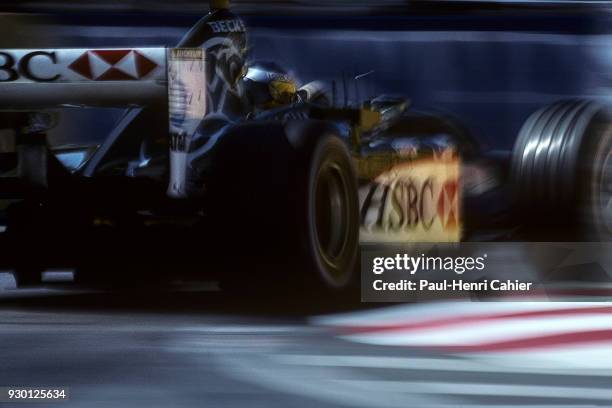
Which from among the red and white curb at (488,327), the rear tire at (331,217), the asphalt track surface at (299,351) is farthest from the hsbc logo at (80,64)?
the red and white curb at (488,327)

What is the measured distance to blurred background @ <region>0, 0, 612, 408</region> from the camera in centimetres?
423

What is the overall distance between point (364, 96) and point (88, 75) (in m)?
0.74

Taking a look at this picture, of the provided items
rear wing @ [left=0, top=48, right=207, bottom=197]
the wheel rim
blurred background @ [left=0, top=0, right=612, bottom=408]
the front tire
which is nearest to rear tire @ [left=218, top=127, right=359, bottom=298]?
the wheel rim

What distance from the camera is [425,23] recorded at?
466 centimetres

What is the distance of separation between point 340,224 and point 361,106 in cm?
33

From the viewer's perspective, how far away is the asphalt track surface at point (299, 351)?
3.62 metres

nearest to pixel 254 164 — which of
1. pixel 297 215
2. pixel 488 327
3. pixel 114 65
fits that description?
pixel 297 215

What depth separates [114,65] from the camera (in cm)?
455

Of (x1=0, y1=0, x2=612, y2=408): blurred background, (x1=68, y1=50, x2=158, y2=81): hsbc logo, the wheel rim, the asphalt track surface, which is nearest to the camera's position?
the asphalt track surface

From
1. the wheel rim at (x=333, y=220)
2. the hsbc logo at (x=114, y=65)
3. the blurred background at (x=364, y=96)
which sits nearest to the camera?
the blurred background at (x=364, y=96)

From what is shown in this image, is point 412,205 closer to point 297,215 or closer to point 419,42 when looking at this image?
point 297,215

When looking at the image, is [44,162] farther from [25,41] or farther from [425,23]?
[425,23]

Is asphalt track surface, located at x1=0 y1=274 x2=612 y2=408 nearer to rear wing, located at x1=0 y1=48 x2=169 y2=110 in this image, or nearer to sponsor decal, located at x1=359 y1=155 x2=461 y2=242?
sponsor decal, located at x1=359 y1=155 x2=461 y2=242

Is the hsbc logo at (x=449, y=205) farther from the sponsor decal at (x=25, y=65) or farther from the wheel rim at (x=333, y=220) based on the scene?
the sponsor decal at (x=25, y=65)
